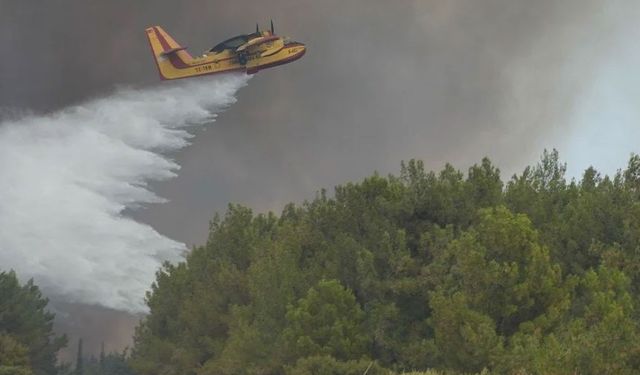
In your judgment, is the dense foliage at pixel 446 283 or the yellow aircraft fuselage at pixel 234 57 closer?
the dense foliage at pixel 446 283

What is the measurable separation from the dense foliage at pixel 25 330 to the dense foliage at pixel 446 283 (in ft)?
78.4

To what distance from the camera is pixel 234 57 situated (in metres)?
65.2

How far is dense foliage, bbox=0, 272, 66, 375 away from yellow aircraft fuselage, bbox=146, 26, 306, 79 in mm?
28451

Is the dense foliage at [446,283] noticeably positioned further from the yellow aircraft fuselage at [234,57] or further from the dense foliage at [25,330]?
the dense foliage at [25,330]

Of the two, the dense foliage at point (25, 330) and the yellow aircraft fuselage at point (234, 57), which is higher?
the yellow aircraft fuselage at point (234, 57)

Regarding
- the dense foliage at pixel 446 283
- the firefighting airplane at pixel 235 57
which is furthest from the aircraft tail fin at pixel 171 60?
the dense foliage at pixel 446 283

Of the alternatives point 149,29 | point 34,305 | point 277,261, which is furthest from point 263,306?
point 34,305

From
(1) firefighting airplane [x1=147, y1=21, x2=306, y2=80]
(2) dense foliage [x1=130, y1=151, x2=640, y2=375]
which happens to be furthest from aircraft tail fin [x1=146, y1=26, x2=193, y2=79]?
(2) dense foliage [x1=130, y1=151, x2=640, y2=375]

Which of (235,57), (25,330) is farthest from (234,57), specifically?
(25,330)

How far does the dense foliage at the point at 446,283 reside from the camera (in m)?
25.5

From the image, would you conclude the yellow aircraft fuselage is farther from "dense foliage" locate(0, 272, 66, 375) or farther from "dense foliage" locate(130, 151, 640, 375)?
"dense foliage" locate(0, 272, 66, 375)

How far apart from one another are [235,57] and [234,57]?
6.3 inches

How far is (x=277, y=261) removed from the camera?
4319 cm

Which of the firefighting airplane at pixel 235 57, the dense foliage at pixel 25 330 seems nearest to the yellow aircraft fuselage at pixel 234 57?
the firefighting airplane at pixel 235 57
